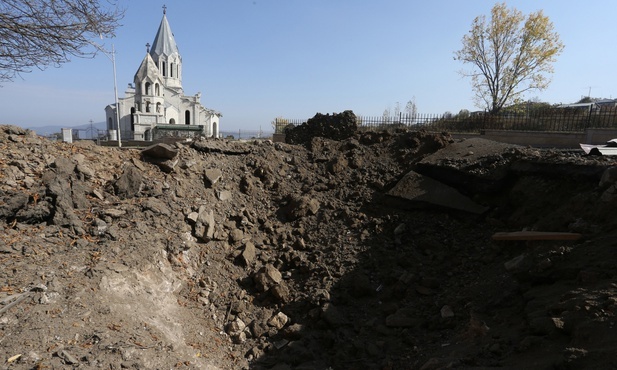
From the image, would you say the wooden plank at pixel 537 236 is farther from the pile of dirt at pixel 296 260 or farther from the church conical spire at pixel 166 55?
the church conical spire at pixel 166 55

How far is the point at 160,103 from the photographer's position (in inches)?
1847

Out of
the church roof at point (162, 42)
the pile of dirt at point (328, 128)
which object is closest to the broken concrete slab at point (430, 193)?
the pile of dirt at point (328, 128)

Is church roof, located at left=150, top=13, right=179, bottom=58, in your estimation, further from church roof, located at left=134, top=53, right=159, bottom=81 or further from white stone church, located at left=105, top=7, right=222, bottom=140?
church roof, located at left=134, top=53, right=159, bottom=81

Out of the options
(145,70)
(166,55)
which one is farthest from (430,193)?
(166,55)

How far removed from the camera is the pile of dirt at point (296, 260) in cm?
310

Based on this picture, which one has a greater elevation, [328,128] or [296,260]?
[328,128]

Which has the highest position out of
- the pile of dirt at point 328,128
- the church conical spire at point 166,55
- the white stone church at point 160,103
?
the church conical spire at point 166,55

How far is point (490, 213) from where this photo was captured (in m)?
5.93

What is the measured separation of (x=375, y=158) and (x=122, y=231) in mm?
5241

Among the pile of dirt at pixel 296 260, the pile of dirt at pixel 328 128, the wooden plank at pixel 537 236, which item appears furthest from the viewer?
the pile of dirt at pixel 328 128

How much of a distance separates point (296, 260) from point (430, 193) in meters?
2.74

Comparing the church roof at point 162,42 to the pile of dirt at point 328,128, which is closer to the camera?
the pile of dirt at point 328,128

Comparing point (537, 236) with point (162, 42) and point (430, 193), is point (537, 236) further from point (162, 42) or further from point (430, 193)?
point (162, 42)

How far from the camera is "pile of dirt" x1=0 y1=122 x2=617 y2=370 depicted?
3.10 m
